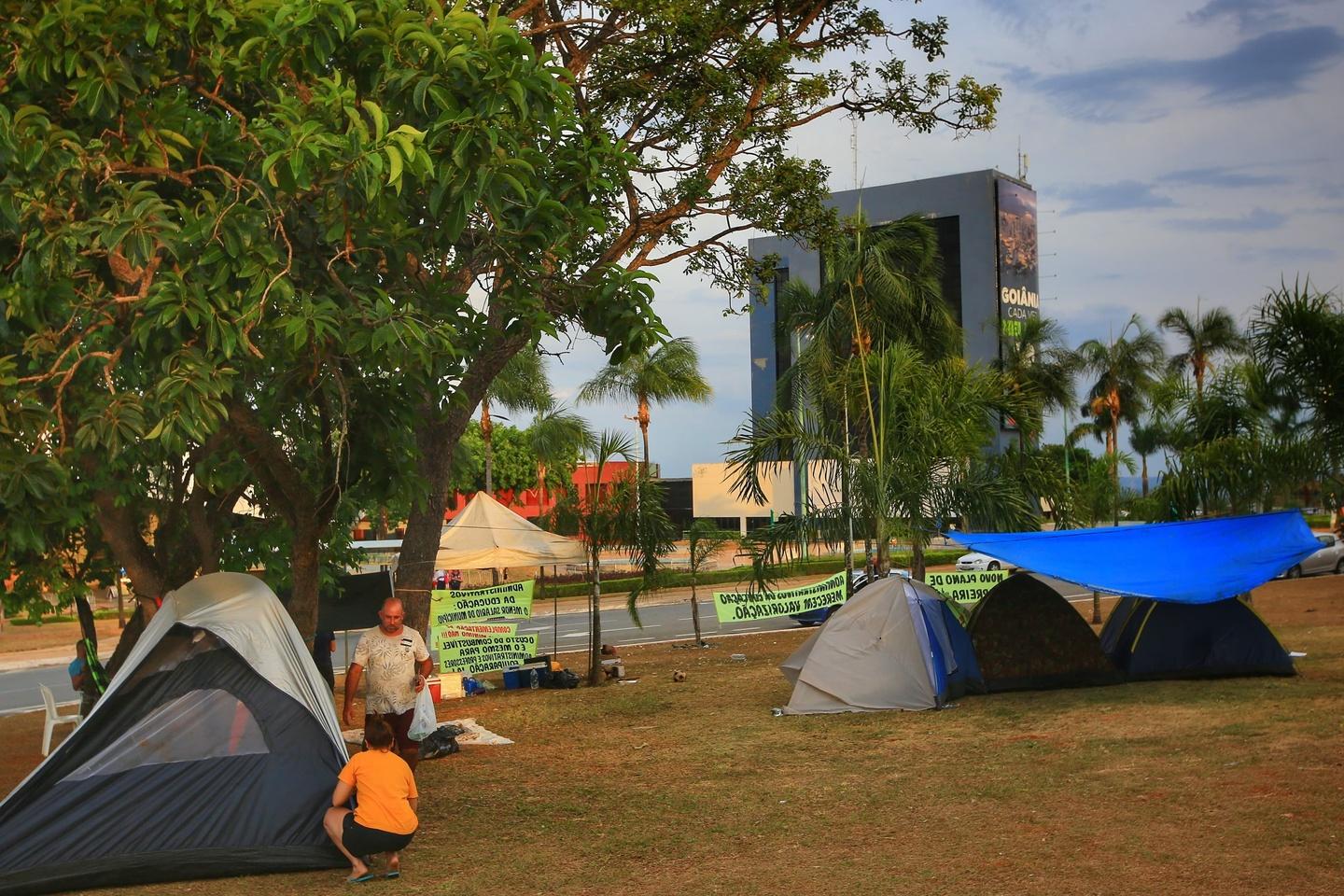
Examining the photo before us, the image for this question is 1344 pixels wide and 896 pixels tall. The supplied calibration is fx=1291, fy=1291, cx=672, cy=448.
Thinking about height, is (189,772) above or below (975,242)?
below

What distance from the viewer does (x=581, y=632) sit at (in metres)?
29.4


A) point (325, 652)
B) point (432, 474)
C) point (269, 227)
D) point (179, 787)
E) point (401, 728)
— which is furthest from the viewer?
point (325, 652)

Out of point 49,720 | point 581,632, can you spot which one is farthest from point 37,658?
point 49,720

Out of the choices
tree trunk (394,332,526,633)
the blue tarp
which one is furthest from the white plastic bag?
the blue tarp

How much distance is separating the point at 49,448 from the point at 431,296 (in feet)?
10.7

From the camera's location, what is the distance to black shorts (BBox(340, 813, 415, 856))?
25.3ft

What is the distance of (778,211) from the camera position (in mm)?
15734

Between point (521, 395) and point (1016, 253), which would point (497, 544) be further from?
point (1016, 253)

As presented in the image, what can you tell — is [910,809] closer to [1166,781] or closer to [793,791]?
[793,791]

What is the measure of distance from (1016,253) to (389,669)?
63.3 m

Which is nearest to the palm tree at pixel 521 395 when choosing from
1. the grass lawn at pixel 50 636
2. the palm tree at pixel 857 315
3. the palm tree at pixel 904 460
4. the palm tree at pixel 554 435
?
the palm tree at pixel 554 435

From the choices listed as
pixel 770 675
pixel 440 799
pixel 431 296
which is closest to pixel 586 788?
pixel 440 799

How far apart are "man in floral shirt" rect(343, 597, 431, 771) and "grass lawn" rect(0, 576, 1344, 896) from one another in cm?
73

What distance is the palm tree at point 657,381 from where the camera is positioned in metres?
44.3
